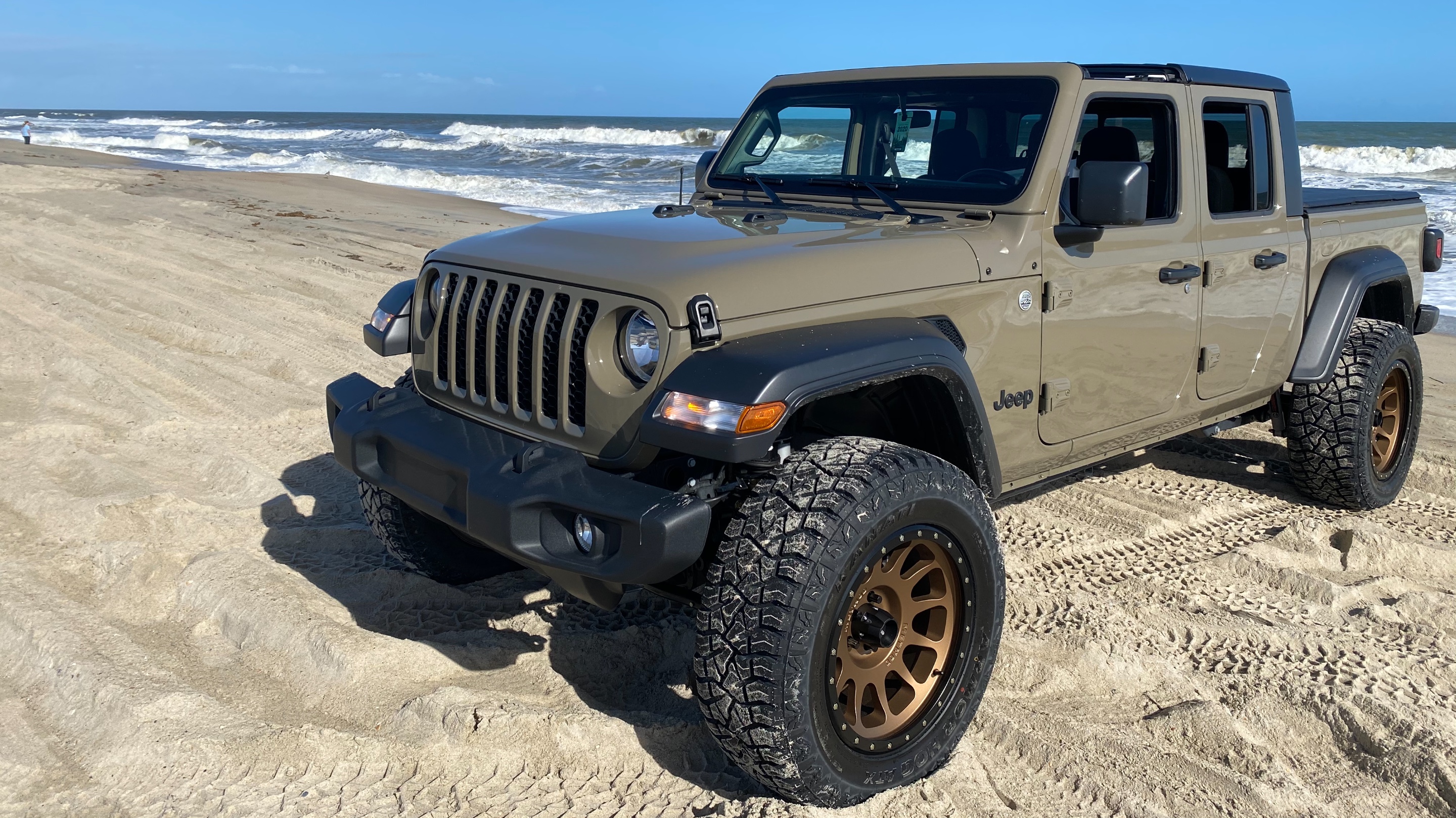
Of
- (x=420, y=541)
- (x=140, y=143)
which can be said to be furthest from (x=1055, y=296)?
(x=140, y=143)

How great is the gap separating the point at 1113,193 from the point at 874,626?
1.56 meters

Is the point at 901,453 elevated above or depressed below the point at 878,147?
below

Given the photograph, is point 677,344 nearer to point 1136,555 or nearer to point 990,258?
point 990,258

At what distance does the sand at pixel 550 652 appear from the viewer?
2768mm

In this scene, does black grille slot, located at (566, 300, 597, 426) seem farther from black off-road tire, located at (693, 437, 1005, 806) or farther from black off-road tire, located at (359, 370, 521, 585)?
black off-road tire, located at (359, 370, 521, 585)

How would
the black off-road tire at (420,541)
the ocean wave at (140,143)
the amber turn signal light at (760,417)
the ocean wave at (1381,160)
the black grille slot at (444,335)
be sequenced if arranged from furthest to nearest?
the ocean wave at (140,143)
the ocean wave at (1381,160)
the black off-road tire at (420,541)
the black grille slot at (444,335)
the amber turn signal light at (760,417)

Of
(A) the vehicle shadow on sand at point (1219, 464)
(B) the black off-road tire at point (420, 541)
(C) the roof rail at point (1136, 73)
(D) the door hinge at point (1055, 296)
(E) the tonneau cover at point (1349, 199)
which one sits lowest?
(A) the vehicle shadow on sand at point (1219, 464)

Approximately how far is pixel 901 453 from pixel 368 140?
157 ft

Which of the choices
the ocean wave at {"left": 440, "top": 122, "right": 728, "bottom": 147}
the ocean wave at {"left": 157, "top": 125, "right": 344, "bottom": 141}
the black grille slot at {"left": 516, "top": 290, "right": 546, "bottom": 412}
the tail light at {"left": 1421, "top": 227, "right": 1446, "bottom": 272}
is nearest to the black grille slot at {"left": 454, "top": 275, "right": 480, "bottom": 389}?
the black grille slot at {"left": 516, "top": 290, "right": 546, "bottom": 412}

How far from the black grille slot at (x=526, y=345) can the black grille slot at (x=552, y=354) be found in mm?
73

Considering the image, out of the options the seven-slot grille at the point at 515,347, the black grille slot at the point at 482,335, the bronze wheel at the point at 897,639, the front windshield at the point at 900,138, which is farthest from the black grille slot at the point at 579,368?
the front windshield at the point at 900,138

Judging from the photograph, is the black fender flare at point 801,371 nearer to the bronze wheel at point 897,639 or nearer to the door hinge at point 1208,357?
the bronze wheel at point 897,639

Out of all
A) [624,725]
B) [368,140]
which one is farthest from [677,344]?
[368,140]

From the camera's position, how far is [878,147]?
13.3ft
